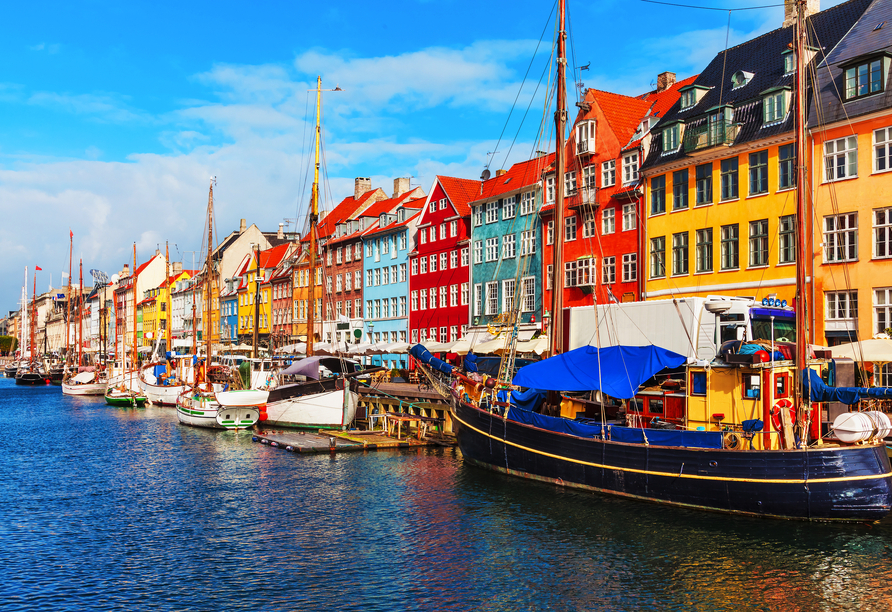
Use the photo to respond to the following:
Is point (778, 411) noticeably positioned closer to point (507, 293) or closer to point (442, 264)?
point (507, 293)

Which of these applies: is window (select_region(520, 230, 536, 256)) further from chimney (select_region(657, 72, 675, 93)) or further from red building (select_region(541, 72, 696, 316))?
chimney (select_region(657, 72, 675, 93))

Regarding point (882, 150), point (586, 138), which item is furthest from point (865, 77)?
point (586, 138)

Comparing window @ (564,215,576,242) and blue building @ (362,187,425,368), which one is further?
blue building @ (362,187,425,368)

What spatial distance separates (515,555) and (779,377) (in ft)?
34.9

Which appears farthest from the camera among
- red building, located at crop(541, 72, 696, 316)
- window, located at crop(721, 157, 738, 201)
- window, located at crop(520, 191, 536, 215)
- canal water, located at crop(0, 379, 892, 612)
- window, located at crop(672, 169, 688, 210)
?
window, located at crop(520, 191, 536, 215)

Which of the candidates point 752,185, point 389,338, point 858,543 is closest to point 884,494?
point 858,543

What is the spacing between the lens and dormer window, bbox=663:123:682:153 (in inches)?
1817

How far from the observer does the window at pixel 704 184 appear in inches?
1730

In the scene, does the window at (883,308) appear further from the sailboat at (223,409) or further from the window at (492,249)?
the sailboat at (223,409)

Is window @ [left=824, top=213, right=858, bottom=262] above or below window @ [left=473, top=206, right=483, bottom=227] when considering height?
below

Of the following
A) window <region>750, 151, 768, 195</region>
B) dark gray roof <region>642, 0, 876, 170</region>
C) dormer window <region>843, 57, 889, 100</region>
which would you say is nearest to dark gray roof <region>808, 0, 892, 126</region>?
dormer window <region>843, 57, 889, 100</region>

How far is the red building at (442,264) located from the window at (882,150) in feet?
112

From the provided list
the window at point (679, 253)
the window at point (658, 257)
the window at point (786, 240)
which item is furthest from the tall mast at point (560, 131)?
the window at point (658, 257)

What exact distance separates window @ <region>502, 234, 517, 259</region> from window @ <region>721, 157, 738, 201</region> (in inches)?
757
